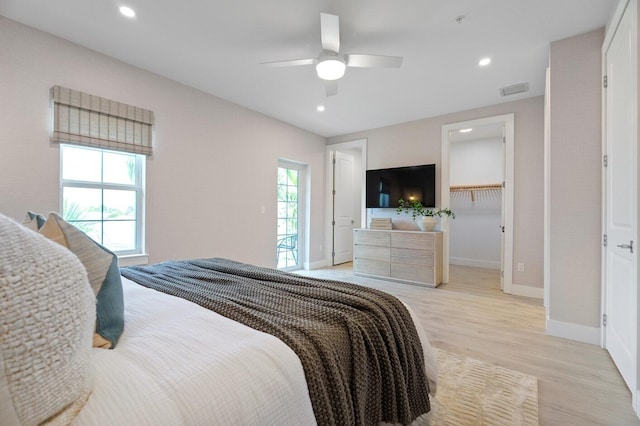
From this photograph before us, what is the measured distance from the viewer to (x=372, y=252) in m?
4.63

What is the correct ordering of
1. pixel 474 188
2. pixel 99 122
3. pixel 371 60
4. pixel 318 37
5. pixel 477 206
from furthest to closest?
pixel 477 206 < pixel 474 188 < pixel 99 122 < pixel 318 37 < pixel 371 60

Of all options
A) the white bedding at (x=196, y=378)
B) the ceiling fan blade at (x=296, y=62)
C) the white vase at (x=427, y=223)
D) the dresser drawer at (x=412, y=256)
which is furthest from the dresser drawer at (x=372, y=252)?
the white bedding at (x=196, y=378)

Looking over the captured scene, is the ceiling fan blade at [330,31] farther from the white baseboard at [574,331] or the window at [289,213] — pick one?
the white baseboard at [574,331]

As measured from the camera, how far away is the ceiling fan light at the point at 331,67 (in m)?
2.33

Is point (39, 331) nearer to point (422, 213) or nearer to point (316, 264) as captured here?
point (422, 213)

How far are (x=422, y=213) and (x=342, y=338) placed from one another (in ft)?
12.5

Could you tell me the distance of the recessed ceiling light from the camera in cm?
214

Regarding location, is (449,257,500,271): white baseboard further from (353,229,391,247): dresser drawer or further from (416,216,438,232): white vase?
(353,229,391,247): dresser drawer

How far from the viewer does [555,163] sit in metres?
2.48

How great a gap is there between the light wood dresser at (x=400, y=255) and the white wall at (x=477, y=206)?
1995mm

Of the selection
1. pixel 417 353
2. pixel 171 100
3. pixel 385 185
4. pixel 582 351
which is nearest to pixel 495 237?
pixel 385 185

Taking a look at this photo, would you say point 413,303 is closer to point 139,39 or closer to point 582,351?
point 582,351

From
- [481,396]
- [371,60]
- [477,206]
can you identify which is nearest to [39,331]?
[481,396]

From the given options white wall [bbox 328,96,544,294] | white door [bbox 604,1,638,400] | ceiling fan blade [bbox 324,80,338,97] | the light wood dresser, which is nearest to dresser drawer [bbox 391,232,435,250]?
the light wood dresser
